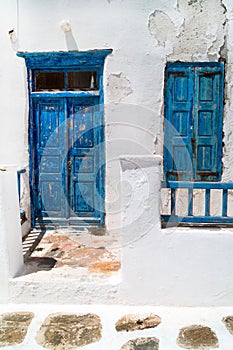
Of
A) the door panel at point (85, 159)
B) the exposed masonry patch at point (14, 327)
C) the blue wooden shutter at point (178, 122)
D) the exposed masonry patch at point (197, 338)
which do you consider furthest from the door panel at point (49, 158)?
the exposed masonry patch at point (197, 338)

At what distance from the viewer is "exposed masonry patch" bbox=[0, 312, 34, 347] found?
320cm

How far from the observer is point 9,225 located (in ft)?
12.4

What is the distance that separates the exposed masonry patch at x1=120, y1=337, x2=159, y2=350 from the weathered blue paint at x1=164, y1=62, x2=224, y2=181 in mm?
2626

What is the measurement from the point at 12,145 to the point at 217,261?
3.56m

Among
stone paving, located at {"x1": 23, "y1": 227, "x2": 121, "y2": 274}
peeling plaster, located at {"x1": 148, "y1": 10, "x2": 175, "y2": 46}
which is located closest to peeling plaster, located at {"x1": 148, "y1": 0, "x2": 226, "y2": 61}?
peeling plaster, located at {"x1": 148, "y1": 10, "x2": 175, "y2": 46}

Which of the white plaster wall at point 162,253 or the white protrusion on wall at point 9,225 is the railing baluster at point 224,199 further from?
the white protrusion on wall at point 9,225

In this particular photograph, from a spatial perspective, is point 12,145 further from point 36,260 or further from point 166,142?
point 166,142

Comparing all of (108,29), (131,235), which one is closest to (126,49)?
(108,29)

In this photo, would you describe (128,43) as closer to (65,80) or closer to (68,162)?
(65,80)

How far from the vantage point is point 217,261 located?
11.8 feet

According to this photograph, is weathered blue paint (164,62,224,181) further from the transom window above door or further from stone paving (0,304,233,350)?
stone paving (0,304,233,350)

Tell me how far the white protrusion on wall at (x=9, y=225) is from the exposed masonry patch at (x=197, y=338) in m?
1.87

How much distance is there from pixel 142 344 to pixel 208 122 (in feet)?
10.8

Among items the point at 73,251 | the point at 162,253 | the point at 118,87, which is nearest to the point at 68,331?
the point at 162,253
